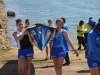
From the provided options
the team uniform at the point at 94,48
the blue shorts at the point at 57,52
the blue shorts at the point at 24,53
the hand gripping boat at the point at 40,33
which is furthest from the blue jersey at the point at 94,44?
the blue shorts at the point at 24,53

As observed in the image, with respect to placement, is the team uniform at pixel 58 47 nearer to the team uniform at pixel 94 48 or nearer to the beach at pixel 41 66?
the team uniform at pixel 94 48

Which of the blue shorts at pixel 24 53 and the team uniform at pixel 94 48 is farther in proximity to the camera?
the blue shorts at pixel 24 53

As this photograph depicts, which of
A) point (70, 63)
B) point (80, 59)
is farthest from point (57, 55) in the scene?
point (80, 59)

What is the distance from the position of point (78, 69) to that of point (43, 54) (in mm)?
3389

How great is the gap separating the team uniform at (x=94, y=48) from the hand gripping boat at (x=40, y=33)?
6.32 ft

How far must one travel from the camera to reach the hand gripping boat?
8062 millimetres

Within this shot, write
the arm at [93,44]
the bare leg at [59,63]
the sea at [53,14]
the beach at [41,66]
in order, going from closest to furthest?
the arm at [93,44]
the bare leg at [59,63]
the beach at [41,66]
the sea at [53,14]

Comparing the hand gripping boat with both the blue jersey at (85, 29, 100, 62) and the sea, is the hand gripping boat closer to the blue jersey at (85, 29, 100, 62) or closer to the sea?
the blue jersey at (85, 29, 100, 62)

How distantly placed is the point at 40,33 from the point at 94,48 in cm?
218

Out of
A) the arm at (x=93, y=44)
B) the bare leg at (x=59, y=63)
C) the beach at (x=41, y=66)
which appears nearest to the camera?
the arm at (x=93, y=44)

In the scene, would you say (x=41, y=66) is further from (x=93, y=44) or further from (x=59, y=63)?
(x=93, y=44)

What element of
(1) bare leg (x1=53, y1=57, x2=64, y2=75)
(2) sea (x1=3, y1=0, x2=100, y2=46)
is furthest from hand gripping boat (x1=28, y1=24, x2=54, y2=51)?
(2) sea (x1=3, y1=0, x2=100, y2=46)

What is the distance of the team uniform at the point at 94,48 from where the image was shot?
6.28 meters

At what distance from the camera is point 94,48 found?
20.6ft
